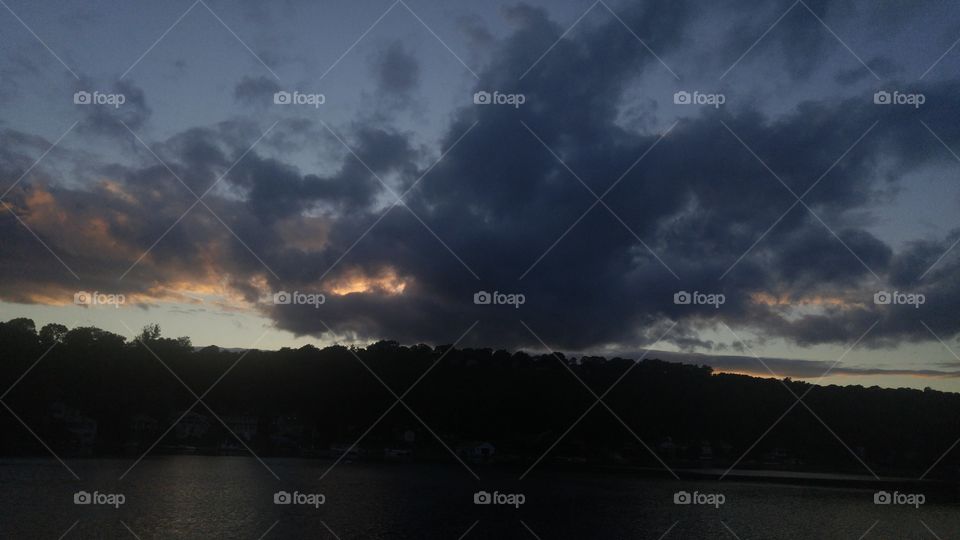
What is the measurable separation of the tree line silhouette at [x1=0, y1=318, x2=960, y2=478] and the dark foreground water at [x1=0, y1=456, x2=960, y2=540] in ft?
30.4

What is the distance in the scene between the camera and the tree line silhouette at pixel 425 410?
66875 millimetres

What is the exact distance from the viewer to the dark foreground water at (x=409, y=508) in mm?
30266

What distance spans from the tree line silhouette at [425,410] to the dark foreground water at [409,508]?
9252mm

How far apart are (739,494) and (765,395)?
20390 mm

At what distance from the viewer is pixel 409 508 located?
37.8 metres

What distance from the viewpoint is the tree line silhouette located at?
66.9 m

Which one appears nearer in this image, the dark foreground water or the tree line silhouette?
the dark foreground water

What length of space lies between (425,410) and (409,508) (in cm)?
3278

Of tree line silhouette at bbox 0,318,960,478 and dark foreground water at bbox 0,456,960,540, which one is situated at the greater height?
tree line silhouette at bbox 0,318,960,478

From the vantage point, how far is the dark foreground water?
30266 mm

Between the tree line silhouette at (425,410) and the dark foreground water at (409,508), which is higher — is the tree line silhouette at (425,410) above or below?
above

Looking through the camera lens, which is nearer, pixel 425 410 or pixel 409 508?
pixel 409 508

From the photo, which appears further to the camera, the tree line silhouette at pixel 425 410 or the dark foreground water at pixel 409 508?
the tree line silhouette at pixel 425 410

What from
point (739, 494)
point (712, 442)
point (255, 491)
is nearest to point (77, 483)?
point (255, 491)
